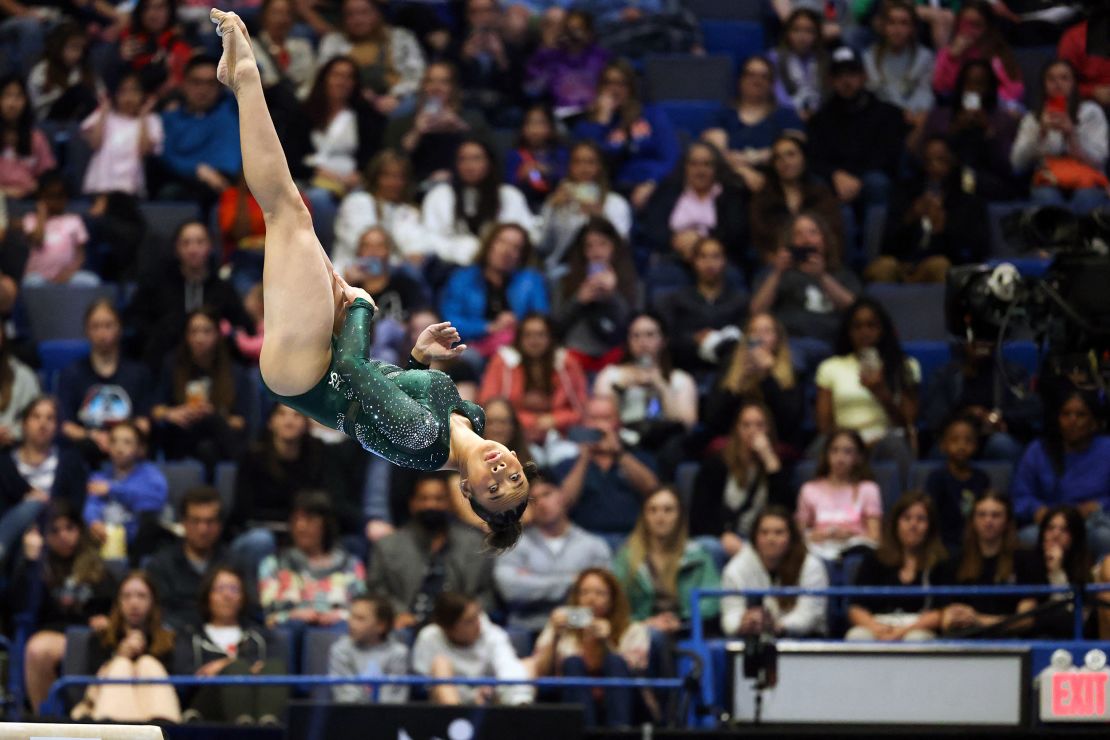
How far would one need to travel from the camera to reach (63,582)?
916cm

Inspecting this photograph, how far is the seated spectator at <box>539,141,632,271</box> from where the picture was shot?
1093 centimetres

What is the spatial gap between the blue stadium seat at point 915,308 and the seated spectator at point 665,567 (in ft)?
7.65

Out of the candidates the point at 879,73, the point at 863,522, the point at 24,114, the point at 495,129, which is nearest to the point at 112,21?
the point at 24,114

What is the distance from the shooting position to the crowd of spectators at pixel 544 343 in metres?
9.02

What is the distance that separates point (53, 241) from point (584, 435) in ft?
11.4

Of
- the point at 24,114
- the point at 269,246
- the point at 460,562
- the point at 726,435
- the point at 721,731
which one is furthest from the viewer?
the point at 24,114

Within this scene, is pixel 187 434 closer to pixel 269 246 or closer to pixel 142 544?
pixel 142 544

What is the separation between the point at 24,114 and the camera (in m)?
11.5

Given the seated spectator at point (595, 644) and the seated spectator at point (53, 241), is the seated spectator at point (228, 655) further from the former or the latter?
the seated spectator at point (53, 241)

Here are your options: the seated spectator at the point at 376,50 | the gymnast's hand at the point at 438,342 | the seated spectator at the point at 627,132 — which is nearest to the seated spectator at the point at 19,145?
→ the seated spectator at the point at 376,50

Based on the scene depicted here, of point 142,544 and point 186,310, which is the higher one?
point 186,310

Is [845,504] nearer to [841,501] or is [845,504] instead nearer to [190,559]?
[841,501]

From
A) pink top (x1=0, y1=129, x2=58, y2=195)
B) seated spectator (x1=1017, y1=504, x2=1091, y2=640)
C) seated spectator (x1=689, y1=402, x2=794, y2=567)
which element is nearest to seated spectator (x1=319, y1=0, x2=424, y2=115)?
pink top (x1=0, y1=129, x2=58, y2=195)

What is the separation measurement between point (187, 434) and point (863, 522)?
3.54 metres
